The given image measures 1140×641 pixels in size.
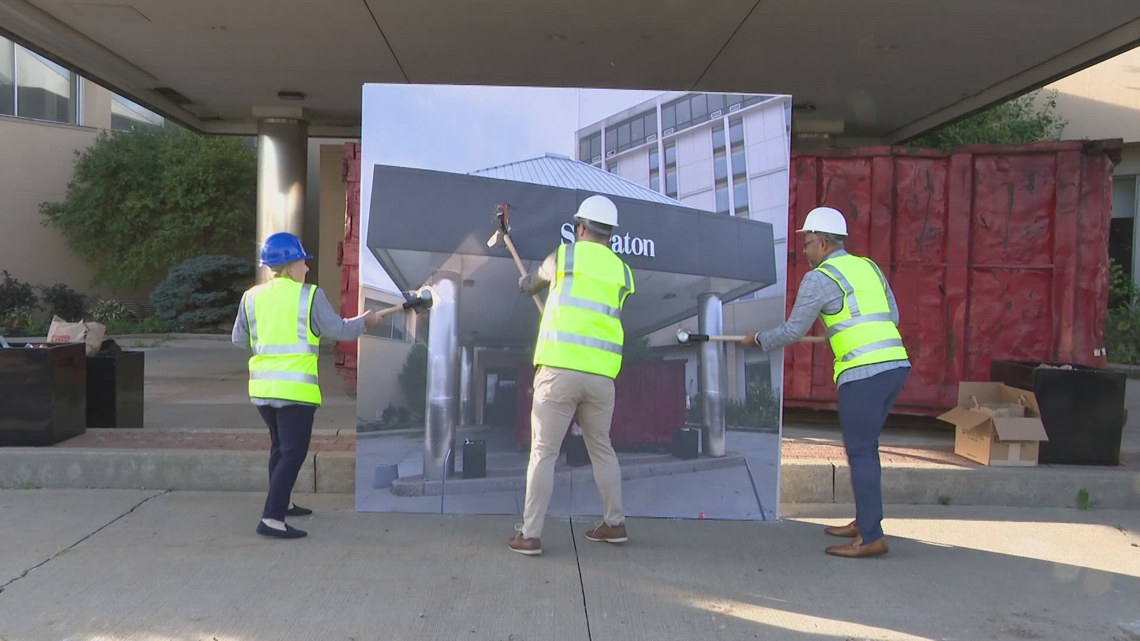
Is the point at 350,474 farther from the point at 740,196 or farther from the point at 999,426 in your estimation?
the point at 999,426

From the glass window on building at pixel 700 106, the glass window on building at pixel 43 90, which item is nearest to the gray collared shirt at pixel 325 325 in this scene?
the glass window on building at pixel 700 106

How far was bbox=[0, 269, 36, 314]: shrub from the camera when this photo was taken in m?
16.7

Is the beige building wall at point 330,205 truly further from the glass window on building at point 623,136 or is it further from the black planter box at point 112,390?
the glass window on building at point 623,136

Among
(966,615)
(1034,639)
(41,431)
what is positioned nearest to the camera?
(1034,639)

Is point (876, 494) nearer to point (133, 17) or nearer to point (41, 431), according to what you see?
point (41, 431)

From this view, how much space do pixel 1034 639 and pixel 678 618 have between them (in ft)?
5.07

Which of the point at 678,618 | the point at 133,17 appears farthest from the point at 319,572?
the point at 133,17

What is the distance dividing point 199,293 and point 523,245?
1403 centimetres

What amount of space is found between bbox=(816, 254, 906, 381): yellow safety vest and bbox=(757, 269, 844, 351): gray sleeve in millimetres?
45

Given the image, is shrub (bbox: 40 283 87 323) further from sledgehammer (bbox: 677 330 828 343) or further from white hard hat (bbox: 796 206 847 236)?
white hard hat (bbox: 796 206 847 236)

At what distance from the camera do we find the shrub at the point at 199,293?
665 inches

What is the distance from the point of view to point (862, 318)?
4570mm

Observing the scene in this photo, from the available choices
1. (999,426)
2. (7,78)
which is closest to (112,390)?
(999,426)

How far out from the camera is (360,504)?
5.23 metres
